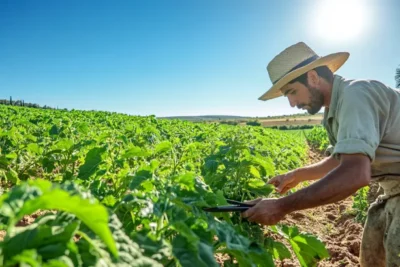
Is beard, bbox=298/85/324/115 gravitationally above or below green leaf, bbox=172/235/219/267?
above

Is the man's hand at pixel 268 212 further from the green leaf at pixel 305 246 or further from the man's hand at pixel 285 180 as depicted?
the man's hand at pixel 285 180

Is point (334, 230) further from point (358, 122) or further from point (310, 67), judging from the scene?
point (358, 122)

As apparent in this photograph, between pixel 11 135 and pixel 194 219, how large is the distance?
405 cm

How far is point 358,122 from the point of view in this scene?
2449mm

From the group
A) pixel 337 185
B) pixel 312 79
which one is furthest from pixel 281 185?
pixel 337 185

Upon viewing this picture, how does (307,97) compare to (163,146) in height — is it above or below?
above

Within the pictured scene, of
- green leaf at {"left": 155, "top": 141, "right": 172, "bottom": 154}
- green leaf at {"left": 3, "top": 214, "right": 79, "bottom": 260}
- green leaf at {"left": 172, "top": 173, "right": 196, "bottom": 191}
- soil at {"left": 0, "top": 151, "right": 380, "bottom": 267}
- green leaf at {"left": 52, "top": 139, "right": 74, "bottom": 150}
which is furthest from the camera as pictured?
soil at {"left": 0, "top": 151, "right": 380, "bottom": 267}

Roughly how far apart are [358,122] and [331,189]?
0.46m

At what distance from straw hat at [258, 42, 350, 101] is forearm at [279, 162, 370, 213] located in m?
0.98

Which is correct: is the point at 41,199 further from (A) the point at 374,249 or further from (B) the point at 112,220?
(A) the point at 374,249

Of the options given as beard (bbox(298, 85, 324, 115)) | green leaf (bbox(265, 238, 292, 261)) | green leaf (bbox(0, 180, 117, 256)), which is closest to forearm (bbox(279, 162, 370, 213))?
green leaf (bbox(265, 238, 292, 261))

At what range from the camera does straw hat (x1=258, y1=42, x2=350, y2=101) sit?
311 centimetres

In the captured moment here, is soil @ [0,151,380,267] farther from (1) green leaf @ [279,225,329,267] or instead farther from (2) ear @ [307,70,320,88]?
(2) ear @ [307,70,320,88]

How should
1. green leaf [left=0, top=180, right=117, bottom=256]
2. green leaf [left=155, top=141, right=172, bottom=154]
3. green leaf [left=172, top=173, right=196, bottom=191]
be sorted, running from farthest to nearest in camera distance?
green leaf [left=155, top=141, right=172, bottom=154] → green leaf [left=172, top=173, right=196, bottom=191] → green leaf [left=0, top=180, right=117, bottom=256]
